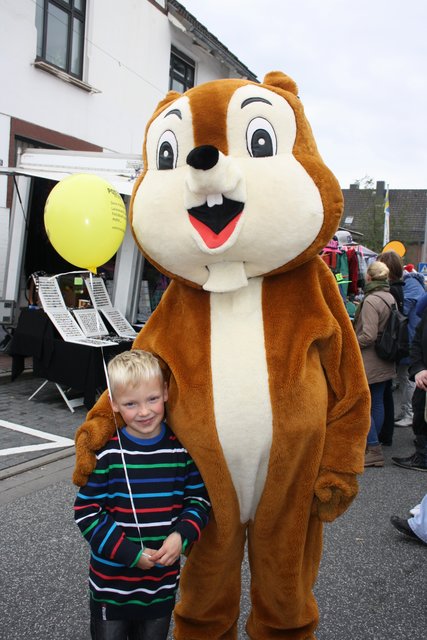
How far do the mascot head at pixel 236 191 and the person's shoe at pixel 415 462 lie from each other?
3289 mm

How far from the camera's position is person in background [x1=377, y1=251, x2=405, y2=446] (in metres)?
4.84

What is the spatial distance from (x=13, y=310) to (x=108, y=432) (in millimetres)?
5561

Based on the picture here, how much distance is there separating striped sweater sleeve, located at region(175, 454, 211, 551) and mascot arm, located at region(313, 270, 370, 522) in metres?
0.38

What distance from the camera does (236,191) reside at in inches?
60.9

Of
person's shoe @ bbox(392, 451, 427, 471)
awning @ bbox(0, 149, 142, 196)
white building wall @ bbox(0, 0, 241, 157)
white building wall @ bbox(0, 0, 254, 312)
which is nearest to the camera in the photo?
person's shoe @ bbox(392, 451, 427, 471)

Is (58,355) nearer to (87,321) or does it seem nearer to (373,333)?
(87,321)

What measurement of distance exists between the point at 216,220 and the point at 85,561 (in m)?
2.09

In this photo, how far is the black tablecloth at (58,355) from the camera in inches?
207

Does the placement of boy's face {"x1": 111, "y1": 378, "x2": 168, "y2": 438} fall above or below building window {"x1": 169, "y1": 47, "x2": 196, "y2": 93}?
below

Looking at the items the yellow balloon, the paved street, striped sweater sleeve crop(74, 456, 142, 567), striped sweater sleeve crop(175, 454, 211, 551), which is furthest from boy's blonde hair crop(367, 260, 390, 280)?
striped sweater sleeve crop(74, 456, 142, 567)

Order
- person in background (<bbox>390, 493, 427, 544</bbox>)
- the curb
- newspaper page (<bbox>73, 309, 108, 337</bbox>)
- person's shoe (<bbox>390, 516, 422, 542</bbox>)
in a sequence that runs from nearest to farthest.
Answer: person in background (<bbox>390, 493, 427, 544</bbox>), person's shoe (<bbox>390, 516, 422, 542</bbox>), the curb, newspaper page (<bbox>73, 309, 108, 337</bbox>)

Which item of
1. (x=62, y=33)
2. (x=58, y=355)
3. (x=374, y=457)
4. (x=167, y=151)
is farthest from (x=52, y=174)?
(x=167, y=151)

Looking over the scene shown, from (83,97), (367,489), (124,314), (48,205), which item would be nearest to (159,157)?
(48,205)

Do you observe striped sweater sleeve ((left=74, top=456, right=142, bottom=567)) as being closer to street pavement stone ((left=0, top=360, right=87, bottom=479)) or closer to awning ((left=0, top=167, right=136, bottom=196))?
street pavement stone ((left=0, top=360, right=87, bottom=479))
